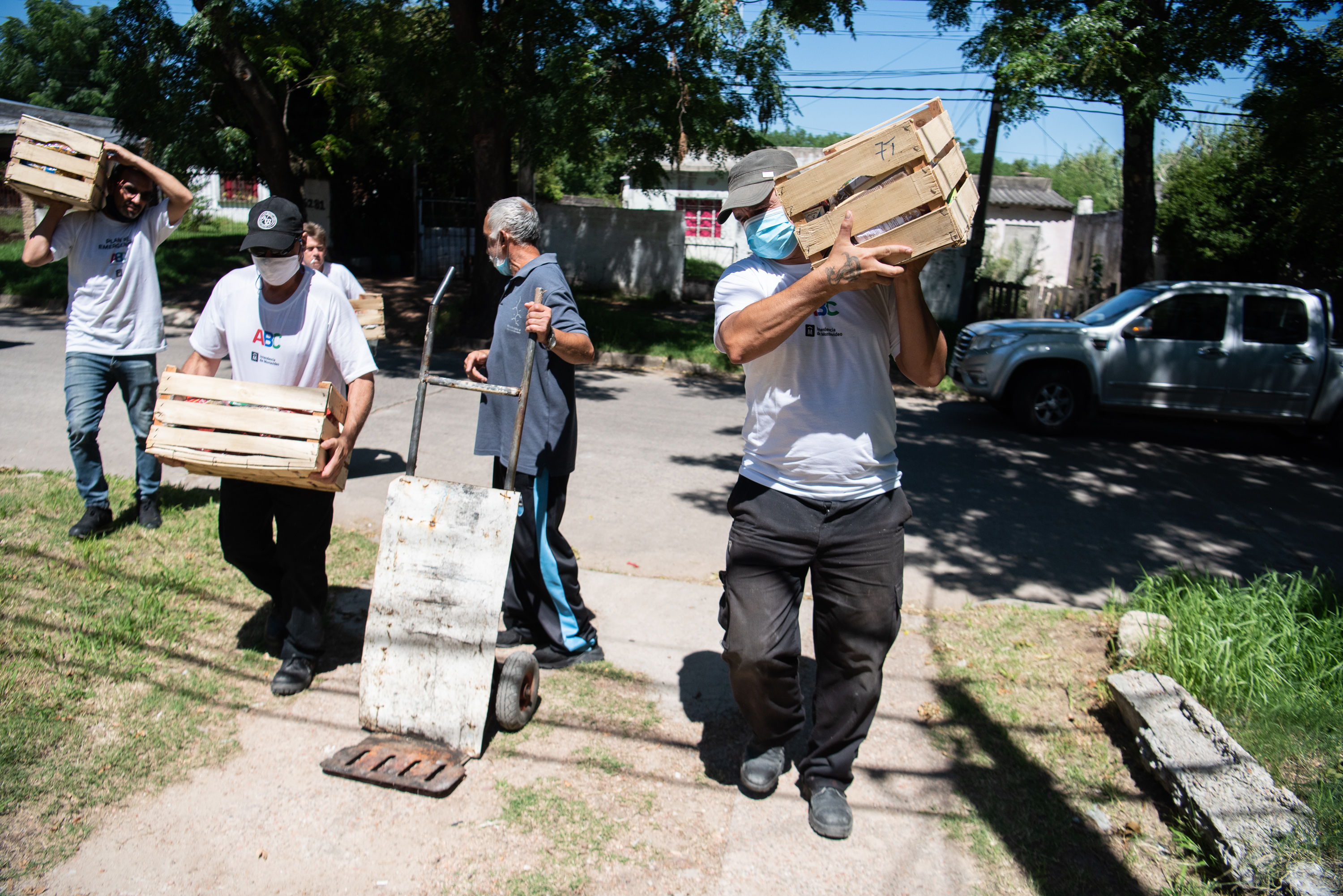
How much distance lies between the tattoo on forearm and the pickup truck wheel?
8145 millimetres

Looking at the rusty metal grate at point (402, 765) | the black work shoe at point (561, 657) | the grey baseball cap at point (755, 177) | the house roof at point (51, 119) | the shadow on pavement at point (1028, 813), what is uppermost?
the house roof at point (51, 119)

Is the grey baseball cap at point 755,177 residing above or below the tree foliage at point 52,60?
below

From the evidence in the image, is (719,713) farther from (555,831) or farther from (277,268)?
(277,268)

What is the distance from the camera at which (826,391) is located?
3.03 meters

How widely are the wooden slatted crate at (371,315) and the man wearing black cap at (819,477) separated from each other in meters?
4.53

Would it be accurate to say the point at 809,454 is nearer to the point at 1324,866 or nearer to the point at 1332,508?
the point at 1324,866

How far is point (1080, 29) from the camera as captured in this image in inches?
410

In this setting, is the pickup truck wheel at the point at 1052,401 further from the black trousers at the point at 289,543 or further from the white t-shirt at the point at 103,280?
the white t-shirt at the point at 103,280

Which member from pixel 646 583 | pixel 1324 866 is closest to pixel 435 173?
pixel 646 583

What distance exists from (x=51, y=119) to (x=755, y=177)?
2452 centimetres

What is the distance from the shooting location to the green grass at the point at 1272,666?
133 inches

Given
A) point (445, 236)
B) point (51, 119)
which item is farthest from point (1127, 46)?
point (51, 119)

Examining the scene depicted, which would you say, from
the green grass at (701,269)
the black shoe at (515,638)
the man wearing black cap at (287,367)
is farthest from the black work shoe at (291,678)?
the green grass at (701,269)

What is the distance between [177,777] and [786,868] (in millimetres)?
2178
